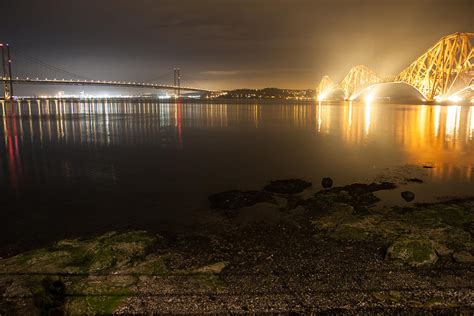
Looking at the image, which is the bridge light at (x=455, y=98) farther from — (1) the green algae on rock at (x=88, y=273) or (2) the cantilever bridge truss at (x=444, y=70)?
(1) the green algae on rock at (x=88, y=273)

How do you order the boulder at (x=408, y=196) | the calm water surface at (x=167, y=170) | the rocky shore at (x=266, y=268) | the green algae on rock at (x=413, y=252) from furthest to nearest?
1. the boulder at (x=408, y=196)
2. the calm water surface at (x=167, y=170)
3. the green algae on rock at (x=413, y=252)
4. the rocky shore at (x=266, y=268)

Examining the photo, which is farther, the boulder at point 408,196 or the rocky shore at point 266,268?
the boulder at point 408,196

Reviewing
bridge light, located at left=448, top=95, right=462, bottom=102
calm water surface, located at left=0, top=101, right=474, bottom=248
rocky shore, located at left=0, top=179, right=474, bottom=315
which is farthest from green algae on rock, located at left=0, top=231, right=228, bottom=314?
bridge light, located at left=448, top=95, right=462, bottom=102

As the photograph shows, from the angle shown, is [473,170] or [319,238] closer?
[319,238]

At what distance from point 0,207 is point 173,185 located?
5.34 metres

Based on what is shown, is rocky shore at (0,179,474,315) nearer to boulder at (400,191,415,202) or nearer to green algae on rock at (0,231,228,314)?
green algae on rock at (0,231,228,314)

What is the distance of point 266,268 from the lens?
6012 millimetres

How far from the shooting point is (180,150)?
2103cm

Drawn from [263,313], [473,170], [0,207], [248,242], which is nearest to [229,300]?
[263,313]

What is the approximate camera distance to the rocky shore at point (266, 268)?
16.2 feet

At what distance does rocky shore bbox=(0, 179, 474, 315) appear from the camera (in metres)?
4.93

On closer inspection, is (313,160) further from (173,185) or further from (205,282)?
(205,282)

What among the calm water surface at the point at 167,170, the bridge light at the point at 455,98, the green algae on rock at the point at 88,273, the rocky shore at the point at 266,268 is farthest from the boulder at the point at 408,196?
the bridge light at the point at 455,98

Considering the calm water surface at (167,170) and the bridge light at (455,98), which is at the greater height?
the bridge light at (455,98)
